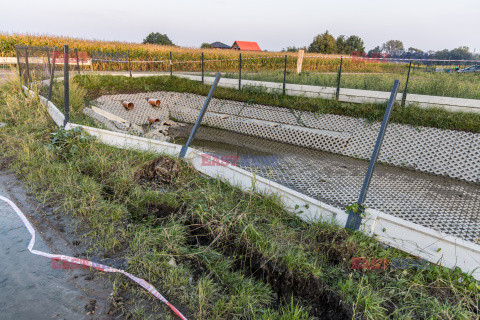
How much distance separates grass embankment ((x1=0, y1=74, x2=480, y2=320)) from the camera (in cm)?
219

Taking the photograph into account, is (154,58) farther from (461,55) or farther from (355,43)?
(355,43)

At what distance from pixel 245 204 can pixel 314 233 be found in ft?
2.71

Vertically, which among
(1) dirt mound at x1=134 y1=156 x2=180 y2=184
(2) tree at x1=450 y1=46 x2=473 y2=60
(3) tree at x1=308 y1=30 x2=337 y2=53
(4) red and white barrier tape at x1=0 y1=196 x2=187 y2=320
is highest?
→ (3) tree at x1=308 y1=30 x2=337 y2=53

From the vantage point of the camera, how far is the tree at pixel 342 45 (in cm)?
5012

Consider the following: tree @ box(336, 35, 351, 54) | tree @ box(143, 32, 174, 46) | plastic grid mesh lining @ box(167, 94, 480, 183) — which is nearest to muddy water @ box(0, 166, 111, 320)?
plastic grid mesh lining @ box(167, 94, 480, 183)

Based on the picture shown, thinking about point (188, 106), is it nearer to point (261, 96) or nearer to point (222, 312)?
point (261, 96)

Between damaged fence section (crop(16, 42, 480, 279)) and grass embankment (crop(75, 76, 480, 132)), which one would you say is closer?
damaged fence section (crop(16, 42, 480, 279))

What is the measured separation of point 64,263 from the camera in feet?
8.54

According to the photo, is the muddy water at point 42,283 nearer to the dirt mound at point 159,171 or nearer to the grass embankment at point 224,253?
the grass embankment at point 224,253

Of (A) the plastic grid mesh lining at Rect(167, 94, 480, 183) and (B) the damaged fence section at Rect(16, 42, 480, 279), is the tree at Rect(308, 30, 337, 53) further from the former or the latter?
(A) the plastic grid mesh lining at Rect(167, 94, 480, 183)

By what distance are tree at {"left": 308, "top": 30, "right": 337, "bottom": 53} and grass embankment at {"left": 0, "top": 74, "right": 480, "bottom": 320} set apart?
152 ft

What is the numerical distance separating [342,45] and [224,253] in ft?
184

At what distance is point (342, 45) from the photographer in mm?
51844

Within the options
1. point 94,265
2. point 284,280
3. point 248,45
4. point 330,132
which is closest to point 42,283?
point 94,265
